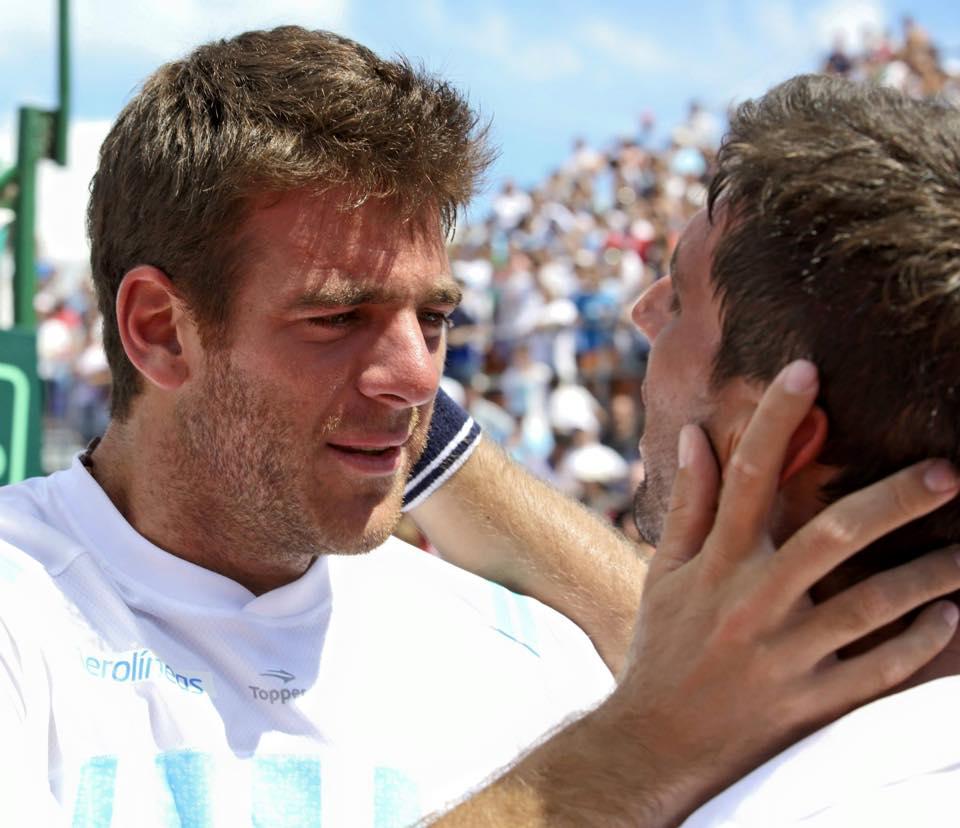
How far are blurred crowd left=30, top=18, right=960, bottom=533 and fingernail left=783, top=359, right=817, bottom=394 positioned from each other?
6.69 m

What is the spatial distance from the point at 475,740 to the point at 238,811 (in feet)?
1.68

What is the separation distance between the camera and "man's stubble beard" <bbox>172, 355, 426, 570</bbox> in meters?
2.46

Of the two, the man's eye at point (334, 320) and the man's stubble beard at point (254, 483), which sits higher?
the man's eye at point (334, 320)

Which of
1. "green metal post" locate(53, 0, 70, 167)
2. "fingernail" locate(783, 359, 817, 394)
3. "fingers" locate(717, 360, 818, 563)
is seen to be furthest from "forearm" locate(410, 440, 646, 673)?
"green metal post" locate(53, 0, 70, 167)

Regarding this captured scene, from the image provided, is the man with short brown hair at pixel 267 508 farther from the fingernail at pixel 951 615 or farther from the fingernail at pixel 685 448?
the fingernail at pixel 951 615

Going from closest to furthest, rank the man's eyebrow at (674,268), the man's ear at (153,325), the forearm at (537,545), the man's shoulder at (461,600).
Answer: the man's eyebrow at (674,268) < the man's ear at (153,325) < the man's shoulder at (461,600) < the forearm at (537,545)

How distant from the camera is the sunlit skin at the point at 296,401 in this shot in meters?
2.44

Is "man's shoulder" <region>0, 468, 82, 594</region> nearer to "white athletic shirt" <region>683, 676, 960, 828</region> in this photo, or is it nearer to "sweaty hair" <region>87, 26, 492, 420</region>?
"sweaty hair" <region>87, 26, 492, 420</region>

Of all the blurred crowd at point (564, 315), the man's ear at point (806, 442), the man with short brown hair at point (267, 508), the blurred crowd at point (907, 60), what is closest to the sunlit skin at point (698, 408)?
the man's ear at point (806, 442)

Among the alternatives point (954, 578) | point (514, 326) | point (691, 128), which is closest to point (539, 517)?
point (954, 578)

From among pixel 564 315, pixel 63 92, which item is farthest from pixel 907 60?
pixel 63 92

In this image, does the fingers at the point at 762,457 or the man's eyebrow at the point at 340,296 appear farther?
the man's eyebrow at the point at 340,296

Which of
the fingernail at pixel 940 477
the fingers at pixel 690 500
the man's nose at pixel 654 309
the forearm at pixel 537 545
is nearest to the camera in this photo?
the fingernail at pixel 940 477

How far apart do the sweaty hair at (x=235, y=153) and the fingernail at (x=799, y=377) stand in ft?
3.86
